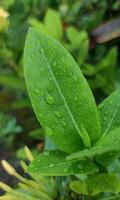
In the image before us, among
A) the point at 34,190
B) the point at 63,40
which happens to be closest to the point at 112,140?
the point at 34,190

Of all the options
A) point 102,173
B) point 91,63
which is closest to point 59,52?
point 102,173

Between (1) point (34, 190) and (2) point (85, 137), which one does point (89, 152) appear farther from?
(1) point (34, 190)

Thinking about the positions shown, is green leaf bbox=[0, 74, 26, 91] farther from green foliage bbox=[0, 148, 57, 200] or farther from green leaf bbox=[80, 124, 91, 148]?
green leaf bbox=[80, 124, 91, 148]

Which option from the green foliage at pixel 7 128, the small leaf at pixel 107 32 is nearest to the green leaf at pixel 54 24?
the small leaf at pixel 107 32

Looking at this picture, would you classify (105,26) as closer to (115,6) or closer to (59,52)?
(115,6)

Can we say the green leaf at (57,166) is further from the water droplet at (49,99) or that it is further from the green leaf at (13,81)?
the green leaf at (13,81)

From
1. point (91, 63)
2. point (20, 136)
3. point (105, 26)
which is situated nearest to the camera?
point (105, 26)

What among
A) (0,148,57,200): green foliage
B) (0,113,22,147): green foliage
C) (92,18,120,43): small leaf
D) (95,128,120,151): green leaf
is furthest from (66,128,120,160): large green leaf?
(0,113,22,147): green foliage

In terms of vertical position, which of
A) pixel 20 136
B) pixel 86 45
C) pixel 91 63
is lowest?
pixel 20 136
